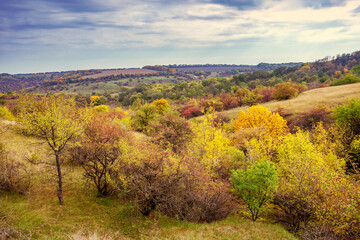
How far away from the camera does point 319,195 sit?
53.2 ft

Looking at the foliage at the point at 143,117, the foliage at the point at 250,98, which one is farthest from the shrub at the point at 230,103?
the foliage at the point at 143,117

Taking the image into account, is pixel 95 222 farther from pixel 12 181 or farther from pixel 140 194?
pixel 12 181

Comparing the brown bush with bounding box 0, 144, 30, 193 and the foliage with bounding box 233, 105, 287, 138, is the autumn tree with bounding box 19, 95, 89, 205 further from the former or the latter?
the foliage with bounding box 233, 105, 287, 138

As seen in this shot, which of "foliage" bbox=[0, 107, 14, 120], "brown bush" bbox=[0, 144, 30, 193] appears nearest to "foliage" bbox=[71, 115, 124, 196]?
"brown bush" bbox=[0, 144, 30, 193]

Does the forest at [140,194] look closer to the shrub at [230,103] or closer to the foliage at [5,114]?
the foliage at [5,114]

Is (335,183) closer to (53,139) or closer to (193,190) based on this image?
(193,190)

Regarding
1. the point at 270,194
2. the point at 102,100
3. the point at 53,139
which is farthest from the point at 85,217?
the point at 102,100

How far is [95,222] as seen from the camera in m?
14.3

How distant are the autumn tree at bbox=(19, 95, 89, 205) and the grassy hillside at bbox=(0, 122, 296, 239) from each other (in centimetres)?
154

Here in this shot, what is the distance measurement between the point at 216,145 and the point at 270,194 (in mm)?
12798

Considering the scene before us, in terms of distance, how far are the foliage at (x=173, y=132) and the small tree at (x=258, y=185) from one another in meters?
13.5

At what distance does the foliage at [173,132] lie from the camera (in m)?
31.1

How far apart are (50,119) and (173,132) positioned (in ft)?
68.5

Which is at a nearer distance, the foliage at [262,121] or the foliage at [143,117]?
the foliage at [262,121]
